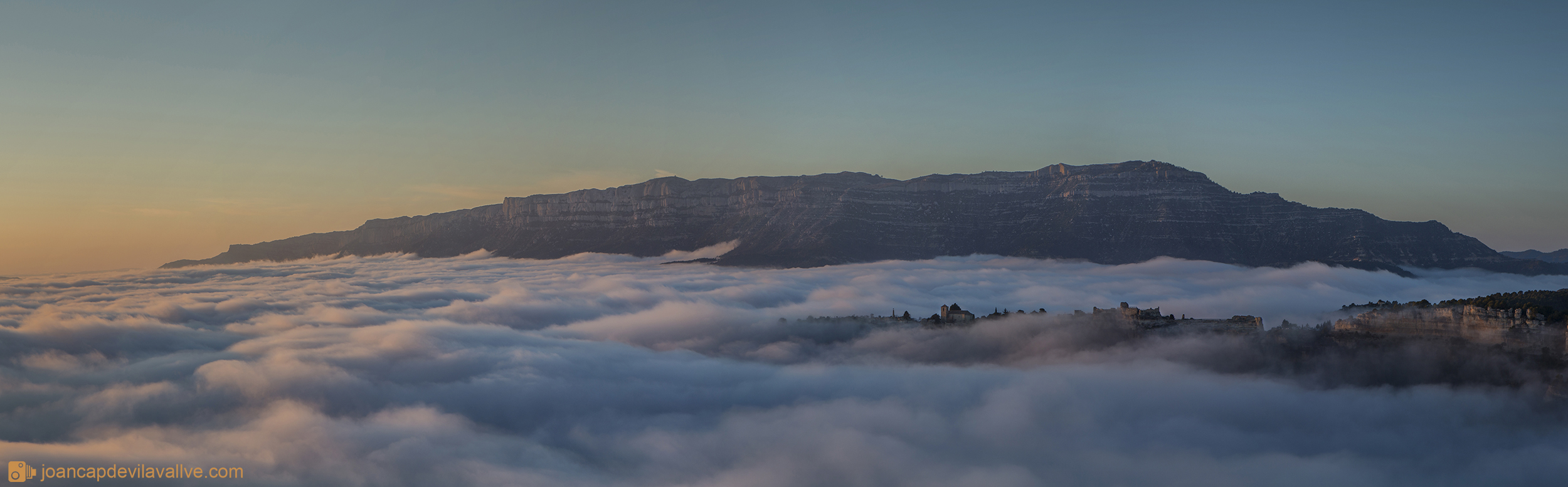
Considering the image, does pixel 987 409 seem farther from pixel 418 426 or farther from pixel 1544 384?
pixel 418 426

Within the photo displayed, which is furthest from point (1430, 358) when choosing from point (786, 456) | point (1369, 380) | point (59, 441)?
point (59, 441)

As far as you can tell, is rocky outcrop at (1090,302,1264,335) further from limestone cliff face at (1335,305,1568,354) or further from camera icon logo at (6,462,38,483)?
camera icon logo at (6,462,38,483)

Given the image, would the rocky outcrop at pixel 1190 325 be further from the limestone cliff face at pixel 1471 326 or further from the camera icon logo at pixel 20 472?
the camera icon logo at pixel 20 472

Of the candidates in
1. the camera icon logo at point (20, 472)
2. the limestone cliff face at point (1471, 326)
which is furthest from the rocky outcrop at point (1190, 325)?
the camera icon logo at point (20, 472)

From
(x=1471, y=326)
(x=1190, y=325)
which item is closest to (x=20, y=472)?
(x=1190, y=325)

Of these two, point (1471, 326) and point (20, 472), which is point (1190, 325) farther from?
point (20, 472)
